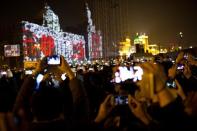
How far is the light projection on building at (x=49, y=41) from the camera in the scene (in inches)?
3526

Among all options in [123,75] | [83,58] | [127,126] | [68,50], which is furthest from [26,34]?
[127,126]

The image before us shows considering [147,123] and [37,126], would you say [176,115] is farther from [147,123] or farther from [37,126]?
[37,126]

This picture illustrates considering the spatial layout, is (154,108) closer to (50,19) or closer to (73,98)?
(73,98)

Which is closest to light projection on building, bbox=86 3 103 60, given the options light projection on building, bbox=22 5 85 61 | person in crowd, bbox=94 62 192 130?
light projection on building, bbox=22 5 85 61

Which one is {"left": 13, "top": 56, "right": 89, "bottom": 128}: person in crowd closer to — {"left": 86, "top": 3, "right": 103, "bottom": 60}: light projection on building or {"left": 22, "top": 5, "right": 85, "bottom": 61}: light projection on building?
{"left": 22, "top": 5, "right": 85, "bottom": 61}: light projection on building

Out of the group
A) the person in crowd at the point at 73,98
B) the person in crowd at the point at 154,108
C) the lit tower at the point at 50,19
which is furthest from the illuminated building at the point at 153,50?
the person in crowd at the point at 154,108

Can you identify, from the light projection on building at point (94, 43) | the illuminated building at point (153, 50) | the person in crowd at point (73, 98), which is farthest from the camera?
the light projection on building at point (94, 43)

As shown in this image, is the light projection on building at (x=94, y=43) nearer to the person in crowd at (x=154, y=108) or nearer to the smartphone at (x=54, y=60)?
the smartphone at (x=54, y=60)

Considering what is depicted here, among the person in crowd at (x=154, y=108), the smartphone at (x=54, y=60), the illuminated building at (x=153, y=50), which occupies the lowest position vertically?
the person in crowd at (x=154, y=108)

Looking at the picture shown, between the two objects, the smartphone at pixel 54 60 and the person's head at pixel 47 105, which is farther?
the smartphone at pixel 54 60

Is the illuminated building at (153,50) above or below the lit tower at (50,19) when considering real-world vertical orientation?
below

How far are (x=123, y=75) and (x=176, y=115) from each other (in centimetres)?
1075

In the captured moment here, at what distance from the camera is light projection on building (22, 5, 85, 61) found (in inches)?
3526

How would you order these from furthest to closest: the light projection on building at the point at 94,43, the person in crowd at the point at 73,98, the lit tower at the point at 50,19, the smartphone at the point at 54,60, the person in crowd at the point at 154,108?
the light projection on building at the point at 94,43, the lit tower at the point at 50,19, the smartphone at the point at 54,60, the person in crowd at the point at 73,98, the person in crowd at the point at 154,108
